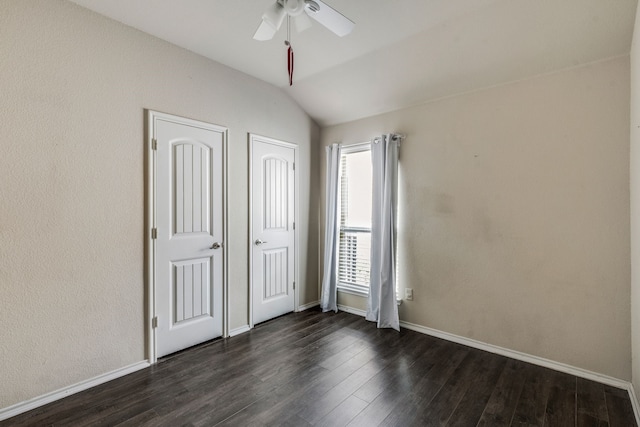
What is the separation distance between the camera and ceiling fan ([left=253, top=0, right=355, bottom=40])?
70.7 inches

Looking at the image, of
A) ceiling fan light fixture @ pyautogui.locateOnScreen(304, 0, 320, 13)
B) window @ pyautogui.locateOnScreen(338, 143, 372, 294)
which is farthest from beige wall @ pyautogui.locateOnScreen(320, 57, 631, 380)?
ceiling fan light fixture @ pyautogui.locateOnScreen(304, 0, 320, 13)

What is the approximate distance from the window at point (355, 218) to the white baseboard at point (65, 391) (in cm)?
239

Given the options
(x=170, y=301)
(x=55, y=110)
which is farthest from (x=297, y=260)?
(x=55, y=110)

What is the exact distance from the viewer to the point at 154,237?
8.69 ft

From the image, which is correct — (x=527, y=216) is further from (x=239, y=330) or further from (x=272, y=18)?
(x=239, y=330)

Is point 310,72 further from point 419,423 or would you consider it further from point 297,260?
point 419,423

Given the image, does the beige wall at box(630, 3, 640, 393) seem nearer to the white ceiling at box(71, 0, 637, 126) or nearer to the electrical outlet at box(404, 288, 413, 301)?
the white ceiling at box(71, 0, 637, 126)

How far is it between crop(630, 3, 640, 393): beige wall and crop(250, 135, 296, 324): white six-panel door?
3.11m

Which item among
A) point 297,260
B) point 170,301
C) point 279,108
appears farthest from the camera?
point 297,260

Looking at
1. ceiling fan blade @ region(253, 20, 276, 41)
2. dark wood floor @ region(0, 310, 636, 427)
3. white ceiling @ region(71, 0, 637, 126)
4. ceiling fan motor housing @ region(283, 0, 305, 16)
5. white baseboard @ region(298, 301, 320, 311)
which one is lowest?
dark wood floor @ region(0, 310, 636, 427)

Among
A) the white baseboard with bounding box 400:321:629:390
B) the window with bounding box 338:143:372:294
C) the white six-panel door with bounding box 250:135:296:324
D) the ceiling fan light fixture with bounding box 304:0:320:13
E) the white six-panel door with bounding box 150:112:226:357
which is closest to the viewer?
the ceiling fan light fixture with bounding box 304:0:320:13

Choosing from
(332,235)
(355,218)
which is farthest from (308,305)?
(355,218)

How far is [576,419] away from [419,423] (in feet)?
3.36

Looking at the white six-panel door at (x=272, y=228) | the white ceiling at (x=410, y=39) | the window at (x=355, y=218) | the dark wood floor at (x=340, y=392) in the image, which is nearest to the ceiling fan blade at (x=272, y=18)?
the white ceiling at (x=410, y=39)
